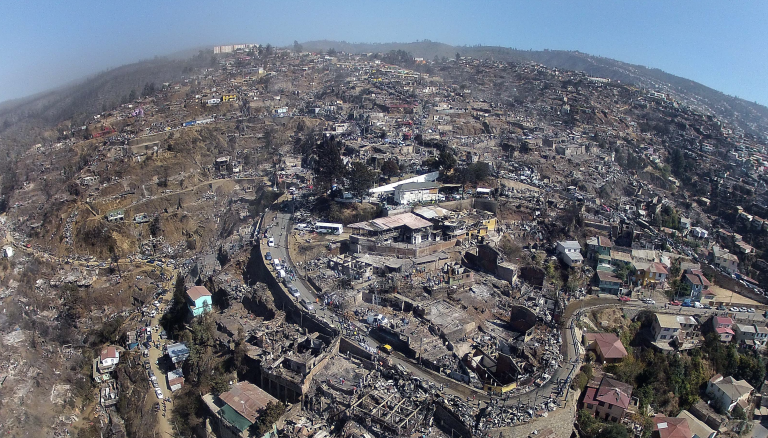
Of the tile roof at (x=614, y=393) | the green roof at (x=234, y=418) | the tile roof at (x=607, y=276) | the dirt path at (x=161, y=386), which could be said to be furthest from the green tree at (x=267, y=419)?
the tile roof at (x=607, y=276)

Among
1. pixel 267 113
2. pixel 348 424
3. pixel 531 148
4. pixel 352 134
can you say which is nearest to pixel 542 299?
pixel 348 424

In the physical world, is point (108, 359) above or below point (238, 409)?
below

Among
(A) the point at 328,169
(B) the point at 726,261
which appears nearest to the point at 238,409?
(A) the point at 328,169

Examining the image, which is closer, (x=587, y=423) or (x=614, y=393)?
(x=587, y=423)

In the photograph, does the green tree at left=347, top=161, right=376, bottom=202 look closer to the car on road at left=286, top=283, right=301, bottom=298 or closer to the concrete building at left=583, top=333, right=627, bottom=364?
the car on road at left=286, top=283, right=301, bottom=298

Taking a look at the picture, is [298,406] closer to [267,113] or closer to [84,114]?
[267,113]

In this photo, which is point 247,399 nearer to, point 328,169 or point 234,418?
point 234,418

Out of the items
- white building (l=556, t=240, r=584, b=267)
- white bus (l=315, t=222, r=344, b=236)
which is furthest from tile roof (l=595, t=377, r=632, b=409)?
white bus (l=315, t=222, r=344, b=236)
